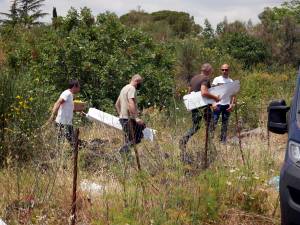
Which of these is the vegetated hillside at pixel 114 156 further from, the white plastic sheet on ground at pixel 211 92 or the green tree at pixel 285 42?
the green tree at pixel 285 42

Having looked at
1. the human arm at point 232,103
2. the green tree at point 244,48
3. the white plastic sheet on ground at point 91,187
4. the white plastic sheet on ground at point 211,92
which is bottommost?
the white plastic sheet on ground at point 91,187

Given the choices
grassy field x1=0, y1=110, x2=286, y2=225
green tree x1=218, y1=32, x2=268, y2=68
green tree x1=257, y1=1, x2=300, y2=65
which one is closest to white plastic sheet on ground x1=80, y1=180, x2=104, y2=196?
grassy field x1=0, y1=110, x2=286, y2=225

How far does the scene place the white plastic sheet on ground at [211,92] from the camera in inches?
385

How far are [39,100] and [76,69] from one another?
A: 5585 mm

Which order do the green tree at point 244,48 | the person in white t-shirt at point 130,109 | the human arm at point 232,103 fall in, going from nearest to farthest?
the person in white t-shirt at point 130,109 → the human arm at point 232,103 → the green tree at point 244,48

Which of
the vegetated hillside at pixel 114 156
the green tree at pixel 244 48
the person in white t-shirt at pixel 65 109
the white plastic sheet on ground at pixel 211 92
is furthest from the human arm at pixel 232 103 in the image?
the green tree at pixel 244 48

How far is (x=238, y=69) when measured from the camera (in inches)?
850

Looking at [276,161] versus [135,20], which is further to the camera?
[135,20]

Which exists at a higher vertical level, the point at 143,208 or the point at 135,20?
the point at 135,20

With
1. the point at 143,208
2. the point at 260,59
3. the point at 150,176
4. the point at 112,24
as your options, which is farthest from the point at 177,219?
the point at 260,59

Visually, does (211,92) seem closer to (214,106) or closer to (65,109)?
(214,106)

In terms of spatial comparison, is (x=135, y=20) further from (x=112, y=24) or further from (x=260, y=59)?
(x=112, y=24)

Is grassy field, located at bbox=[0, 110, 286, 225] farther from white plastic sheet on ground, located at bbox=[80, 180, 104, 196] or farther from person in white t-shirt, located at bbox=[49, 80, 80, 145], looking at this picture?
person in white t-shirt, located at bbox=[49, 80, 80, 145]

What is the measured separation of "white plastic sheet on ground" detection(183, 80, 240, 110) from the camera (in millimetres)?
9773
